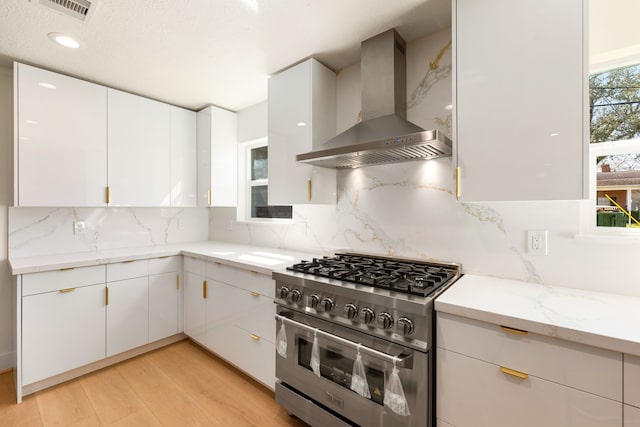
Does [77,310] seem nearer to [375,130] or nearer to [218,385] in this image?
[218,385]

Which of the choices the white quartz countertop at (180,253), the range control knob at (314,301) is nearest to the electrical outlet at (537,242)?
the range control knob at (314,301)

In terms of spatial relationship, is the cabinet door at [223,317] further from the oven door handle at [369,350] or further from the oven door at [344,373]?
the oven door handle at [369,350]

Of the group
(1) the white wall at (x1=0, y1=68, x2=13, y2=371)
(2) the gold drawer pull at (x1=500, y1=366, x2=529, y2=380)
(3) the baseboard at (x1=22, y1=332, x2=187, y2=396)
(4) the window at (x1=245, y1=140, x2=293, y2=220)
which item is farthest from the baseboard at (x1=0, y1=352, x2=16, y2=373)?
(2) the gold drawer pull at (x1=500, y1=366, x2=529, y2=380)

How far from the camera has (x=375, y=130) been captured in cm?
176

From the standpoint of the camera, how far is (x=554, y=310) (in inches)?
45.8

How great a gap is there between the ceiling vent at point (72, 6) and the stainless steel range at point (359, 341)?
1795mm

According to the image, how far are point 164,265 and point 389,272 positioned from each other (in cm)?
209

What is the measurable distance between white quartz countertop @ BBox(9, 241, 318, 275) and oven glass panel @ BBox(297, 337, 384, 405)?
21.9 inches

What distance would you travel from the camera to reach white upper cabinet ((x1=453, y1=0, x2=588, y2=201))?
1223 millimetres

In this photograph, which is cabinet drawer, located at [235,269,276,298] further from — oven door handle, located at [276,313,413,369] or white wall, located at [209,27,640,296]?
white wall, located at [209,27,640,296]

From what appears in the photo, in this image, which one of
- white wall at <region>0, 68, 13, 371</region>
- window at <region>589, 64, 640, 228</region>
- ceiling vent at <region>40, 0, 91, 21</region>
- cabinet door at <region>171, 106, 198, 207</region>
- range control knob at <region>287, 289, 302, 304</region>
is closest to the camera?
window at <region>589, 64, 640, 228</region>

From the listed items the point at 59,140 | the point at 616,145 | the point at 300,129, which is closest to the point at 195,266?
the point at 59,140

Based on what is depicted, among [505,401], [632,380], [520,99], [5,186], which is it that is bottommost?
[505,401]

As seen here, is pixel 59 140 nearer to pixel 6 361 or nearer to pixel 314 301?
pixel 6 361
